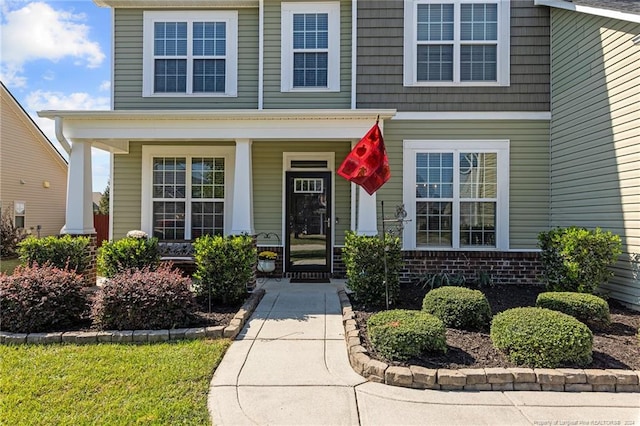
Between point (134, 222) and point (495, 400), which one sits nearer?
point (495, 400)

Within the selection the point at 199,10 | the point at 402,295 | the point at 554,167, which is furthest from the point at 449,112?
the point at 199,10

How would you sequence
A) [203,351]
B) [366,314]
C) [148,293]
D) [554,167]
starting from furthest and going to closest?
[554,167], [366,314], [148,293], [203,351]

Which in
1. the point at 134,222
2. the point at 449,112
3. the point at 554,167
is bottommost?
the point at 134,222

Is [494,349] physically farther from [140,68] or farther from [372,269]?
[140,68]

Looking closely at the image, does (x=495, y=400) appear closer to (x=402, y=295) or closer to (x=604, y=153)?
(x=402, y=295)

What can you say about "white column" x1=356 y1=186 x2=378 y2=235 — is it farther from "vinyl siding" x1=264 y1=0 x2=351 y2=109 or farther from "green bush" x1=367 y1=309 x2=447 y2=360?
"green bush" x1=367 y1=309 x2=447 y2=360

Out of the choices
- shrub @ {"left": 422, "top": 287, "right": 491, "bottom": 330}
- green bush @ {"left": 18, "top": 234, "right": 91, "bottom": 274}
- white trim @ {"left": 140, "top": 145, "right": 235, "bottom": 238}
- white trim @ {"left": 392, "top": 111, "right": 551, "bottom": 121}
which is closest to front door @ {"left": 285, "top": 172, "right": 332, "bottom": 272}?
white trim @ {"left": 140, "top": 145, "right": 235, "bottom": 238}

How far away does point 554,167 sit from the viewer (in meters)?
7.40

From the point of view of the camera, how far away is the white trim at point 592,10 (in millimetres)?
5466

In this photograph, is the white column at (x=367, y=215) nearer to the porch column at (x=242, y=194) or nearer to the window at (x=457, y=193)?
the window at (x=457, y=193)

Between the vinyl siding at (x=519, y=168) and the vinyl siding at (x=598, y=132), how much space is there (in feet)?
0.68

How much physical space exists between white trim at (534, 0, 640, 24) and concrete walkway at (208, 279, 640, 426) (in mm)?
5240

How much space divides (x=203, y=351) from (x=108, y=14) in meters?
7.76

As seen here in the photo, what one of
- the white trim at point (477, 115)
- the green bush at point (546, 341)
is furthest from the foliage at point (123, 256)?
the green bush at point (546, 341)
